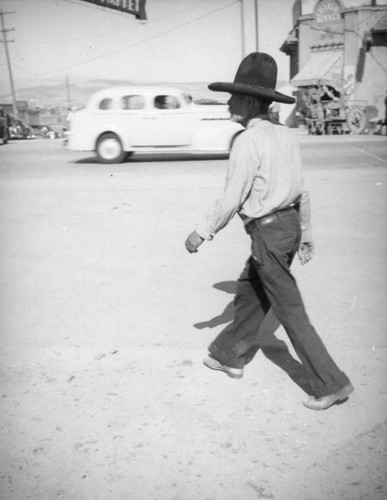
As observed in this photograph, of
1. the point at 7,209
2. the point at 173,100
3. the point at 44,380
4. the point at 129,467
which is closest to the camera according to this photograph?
the point at 129,467

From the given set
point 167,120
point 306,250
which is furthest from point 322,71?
point 306,250

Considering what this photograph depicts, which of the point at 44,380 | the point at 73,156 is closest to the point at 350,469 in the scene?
the point at 44,380

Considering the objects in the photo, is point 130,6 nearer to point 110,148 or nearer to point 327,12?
point 110,148

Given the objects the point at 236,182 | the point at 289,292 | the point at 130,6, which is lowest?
the point at 289,292

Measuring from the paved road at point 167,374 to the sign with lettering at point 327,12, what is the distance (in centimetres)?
2793

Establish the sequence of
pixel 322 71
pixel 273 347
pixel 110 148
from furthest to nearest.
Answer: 1. pixel 322 71
2. pixel 110 148
3. pixel 273 347

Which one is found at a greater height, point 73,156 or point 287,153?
point 287,153

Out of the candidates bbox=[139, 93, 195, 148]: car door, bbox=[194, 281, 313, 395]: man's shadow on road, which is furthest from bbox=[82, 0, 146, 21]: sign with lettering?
bbox=[194, 281, 313, 395]: man's shadow on road

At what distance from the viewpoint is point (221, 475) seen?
225 cm

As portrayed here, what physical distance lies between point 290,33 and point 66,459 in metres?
38.1

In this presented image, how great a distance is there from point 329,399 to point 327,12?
32911mm

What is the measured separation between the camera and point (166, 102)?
1385 centimetres

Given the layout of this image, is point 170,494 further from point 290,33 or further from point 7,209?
point 290,33

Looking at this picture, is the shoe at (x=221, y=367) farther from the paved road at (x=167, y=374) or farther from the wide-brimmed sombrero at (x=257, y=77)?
the wide-brimmed sombrero at (x=257, y=77)
